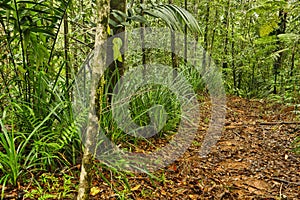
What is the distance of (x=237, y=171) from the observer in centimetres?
227

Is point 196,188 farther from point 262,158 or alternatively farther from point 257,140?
Answer: point 257,140

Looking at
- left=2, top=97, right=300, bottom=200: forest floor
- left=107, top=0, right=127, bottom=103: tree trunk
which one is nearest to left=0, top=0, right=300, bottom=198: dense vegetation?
left=107, top=0, right=127, bottom=103: tree trunk

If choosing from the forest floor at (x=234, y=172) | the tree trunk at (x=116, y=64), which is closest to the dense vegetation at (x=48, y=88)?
the tree trunk at (x=116, y=64)

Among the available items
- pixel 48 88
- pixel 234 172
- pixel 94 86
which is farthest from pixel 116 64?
pixel 234 172

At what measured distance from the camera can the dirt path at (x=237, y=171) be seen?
72.6 inches

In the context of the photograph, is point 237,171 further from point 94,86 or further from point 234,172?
point 94,86

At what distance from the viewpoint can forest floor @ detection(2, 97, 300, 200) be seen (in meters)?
1.81

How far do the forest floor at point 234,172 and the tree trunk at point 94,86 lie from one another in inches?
17.6

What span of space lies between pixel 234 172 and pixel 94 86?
1.57 meters

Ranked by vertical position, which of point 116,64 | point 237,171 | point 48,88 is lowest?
point 237,171

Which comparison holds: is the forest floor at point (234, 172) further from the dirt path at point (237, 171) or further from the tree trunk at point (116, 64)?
the tree trunk at point (116, 64)

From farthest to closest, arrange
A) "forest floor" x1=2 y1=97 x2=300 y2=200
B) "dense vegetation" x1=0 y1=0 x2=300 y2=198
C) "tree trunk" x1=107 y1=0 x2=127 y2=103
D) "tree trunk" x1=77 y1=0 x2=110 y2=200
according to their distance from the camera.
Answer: "tree trunk" x1=107 y1=0 x2=127 y2=103 < "forest floor" x1=2 y1=97 x2=300 y2=200 < "dense vegetation" x1=0 y1=0 x2=300 y2=198 < "tree trunk" x1=77 y1=0 x2=110 y2=200

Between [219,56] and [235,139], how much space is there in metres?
3.64

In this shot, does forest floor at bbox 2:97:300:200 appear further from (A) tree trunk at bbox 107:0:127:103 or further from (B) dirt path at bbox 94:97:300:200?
(A) tree trunk at bbox 107:0:127:103
